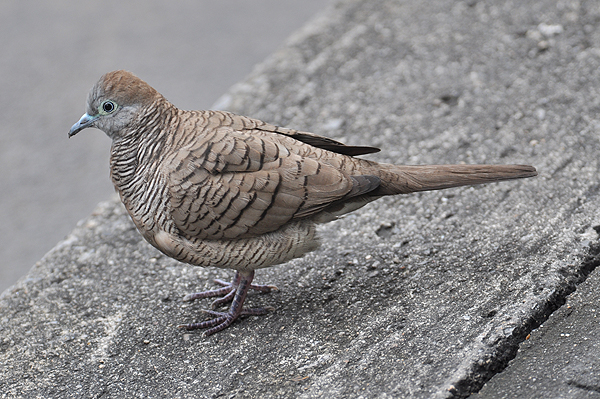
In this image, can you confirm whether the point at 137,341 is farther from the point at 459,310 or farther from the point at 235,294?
the point at 459,310

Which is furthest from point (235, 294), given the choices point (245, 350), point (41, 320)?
point (41, 320)

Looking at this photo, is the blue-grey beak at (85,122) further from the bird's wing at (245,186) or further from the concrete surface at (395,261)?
the concrete surface at (395,261)

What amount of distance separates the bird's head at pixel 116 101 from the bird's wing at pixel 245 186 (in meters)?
0.36

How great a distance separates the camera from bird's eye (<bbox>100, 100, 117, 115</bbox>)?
3.02 metres

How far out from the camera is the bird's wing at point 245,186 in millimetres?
2820

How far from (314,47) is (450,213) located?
2.22 m

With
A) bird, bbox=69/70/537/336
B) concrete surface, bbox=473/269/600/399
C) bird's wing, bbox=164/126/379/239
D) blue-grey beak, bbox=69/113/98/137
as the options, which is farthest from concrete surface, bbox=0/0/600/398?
blue-grey beak, bbox=69/113/98/137

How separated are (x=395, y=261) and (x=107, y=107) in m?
1.68

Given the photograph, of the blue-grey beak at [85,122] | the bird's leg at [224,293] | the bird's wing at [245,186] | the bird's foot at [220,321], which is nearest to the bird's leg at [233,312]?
the bird's foot at [220,321]

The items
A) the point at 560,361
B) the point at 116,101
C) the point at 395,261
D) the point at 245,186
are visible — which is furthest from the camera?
the point at 395,261

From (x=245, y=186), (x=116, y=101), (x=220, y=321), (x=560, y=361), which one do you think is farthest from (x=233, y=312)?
(x=560, y=361)

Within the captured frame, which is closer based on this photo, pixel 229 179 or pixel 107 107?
pixel 229 179

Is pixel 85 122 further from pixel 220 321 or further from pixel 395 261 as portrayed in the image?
pixel 395 261

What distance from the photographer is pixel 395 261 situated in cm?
324
